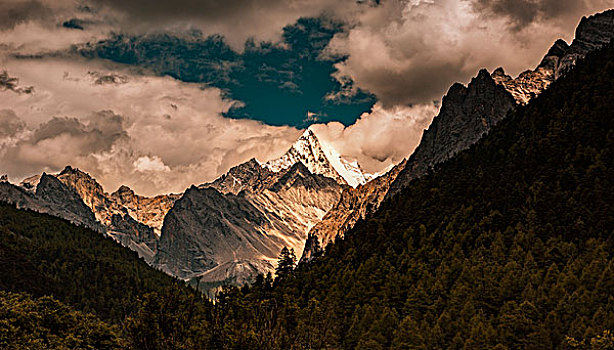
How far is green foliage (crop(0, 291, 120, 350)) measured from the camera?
97812mm

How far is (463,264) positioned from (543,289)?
34441mm

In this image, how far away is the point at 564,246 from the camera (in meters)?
181

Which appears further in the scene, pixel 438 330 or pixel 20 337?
pixel 438 330

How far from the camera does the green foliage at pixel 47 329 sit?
97.8m

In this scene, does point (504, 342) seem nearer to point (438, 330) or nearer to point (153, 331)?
point (438, 330)

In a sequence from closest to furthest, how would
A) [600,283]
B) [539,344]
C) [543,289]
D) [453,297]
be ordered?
1. [539,344]
2. [600,283]
3. [543,289]
4. [453,297]

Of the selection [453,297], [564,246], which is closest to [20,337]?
[453,297]

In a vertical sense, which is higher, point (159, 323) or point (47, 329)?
point (47, 329)

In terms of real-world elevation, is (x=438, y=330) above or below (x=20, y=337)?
below

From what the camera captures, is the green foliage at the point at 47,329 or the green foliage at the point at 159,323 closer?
the green foliage at the point at 159,323

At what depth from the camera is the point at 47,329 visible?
10750cm

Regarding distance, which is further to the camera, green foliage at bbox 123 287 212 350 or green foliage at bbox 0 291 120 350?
green foliage at bbox 0 291 120 350

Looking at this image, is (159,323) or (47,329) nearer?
(159,323)

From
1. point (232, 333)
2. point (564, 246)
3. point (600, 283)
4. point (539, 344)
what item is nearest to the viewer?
point (232, 333)
